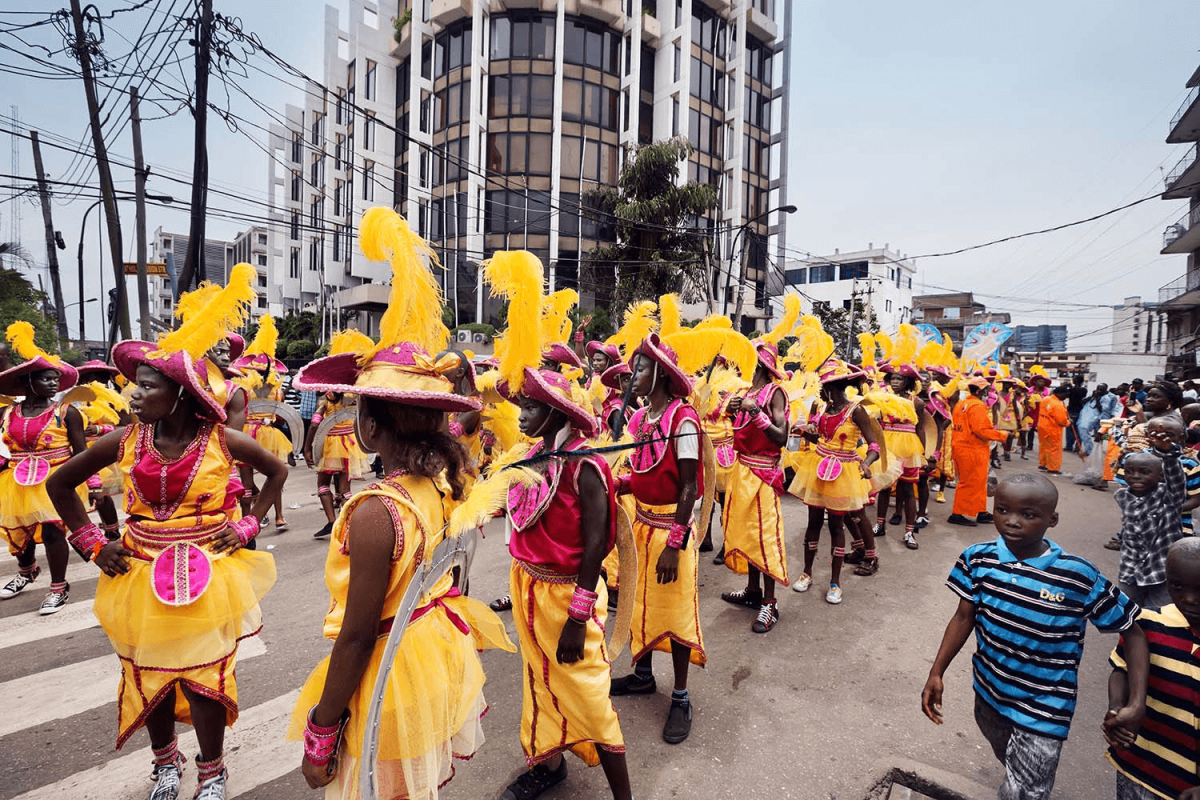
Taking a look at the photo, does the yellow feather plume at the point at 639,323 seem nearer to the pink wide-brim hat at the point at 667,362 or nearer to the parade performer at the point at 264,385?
the pink wide-brim hat at the point at 667,362

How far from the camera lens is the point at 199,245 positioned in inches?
385

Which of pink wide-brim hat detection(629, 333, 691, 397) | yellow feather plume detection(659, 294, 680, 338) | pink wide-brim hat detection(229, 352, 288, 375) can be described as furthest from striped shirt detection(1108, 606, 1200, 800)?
pink wide-brim hat detection(229, 352, 288, 375)

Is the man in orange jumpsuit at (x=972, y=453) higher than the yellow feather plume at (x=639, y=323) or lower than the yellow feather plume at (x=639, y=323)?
lower

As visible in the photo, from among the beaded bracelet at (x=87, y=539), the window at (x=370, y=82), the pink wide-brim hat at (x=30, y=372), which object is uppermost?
the window at (x=370, y=82)

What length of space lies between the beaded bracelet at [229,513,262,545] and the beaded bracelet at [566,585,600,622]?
167 centimetres

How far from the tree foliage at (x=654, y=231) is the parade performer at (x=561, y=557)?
62.6 ft

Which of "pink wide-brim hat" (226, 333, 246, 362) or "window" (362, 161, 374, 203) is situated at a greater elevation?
"window" (362, 161, 374, 203)

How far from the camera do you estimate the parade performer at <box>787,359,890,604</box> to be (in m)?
5.86

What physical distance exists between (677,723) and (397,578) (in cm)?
244

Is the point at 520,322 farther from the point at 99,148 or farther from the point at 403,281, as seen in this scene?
the point at 99,148

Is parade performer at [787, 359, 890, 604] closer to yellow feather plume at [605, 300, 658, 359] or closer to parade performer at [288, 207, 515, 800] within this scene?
yellow feather plume at [605, 300, 658, 359]

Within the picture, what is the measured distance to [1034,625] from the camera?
2439mm

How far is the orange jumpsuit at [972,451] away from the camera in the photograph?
8625mm

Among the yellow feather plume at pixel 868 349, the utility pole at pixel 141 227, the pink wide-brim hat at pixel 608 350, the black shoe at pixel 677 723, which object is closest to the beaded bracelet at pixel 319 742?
the black shoe at pixel 677 723
